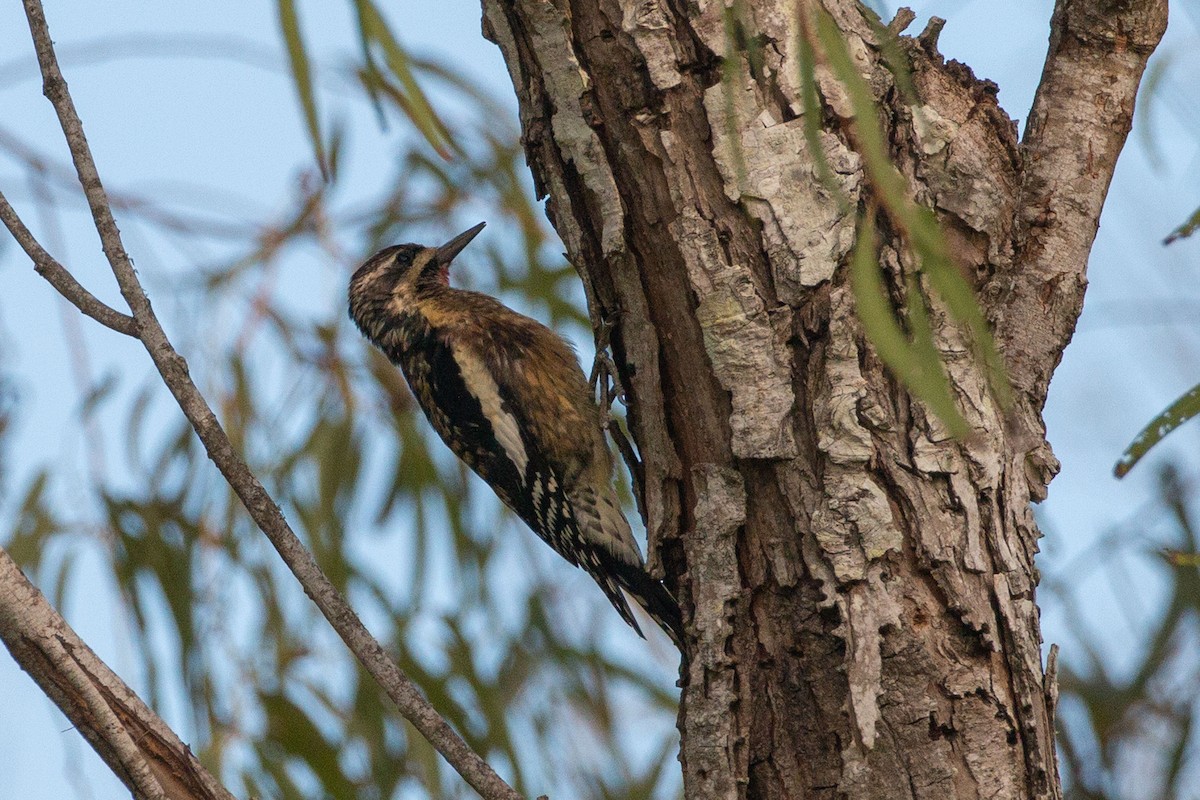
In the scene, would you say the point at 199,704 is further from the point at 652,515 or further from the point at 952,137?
the point at 952,137

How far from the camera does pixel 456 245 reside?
330 centimetres

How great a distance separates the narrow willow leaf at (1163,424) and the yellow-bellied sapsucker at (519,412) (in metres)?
1.41

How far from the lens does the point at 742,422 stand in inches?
58.2

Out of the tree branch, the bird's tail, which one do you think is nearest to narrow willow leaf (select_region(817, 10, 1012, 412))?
the tree branch

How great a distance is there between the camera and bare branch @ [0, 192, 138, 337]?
151cm

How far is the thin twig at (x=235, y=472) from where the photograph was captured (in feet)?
4.72

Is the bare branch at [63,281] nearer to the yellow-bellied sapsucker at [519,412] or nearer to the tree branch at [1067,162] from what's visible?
the tree branch at [1067,162]

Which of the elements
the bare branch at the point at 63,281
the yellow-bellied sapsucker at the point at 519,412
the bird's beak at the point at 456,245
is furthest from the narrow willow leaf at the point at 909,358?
the bird's beak at the point at 456,245

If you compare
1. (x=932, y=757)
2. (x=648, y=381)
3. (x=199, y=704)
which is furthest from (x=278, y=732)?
(x=932, y=757)

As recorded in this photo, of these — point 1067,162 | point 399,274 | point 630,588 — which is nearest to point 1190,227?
point 1067,162

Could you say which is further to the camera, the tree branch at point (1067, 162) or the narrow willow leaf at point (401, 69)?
the tree branch at point (1067, 162)

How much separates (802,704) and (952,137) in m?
0.70

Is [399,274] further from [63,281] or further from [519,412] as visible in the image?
[63,281]

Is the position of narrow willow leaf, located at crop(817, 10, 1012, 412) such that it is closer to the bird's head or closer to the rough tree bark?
the rough tree bark
